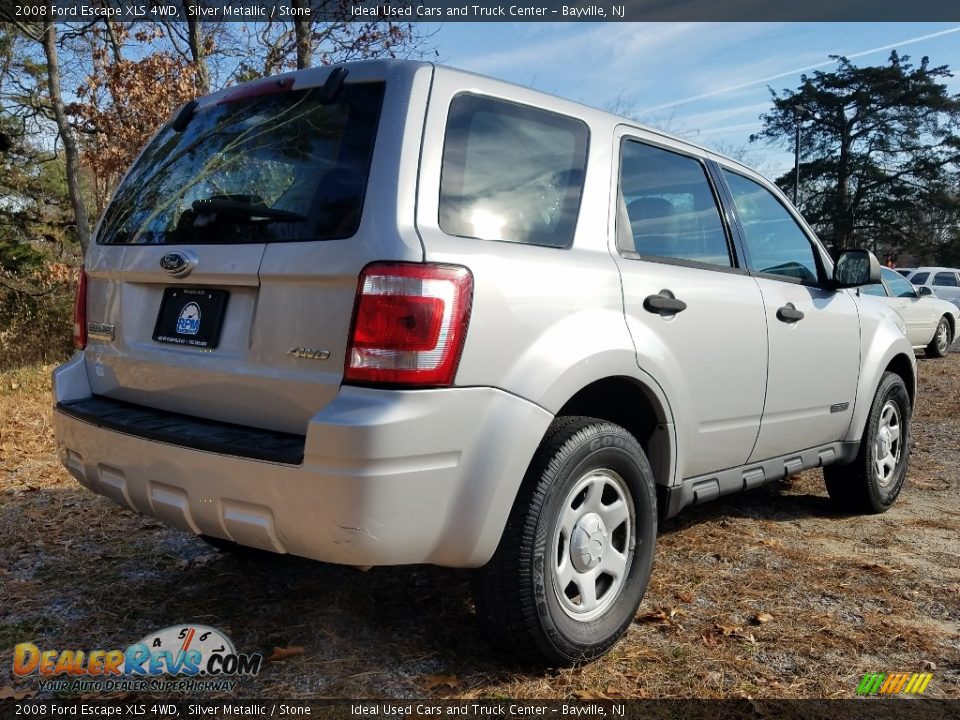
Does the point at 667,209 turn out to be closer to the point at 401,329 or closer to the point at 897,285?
the point at 401,329

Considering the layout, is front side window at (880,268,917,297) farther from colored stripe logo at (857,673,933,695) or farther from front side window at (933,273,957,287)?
colored stripe logo at (857,673,933,695)

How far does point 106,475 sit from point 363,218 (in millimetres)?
1278

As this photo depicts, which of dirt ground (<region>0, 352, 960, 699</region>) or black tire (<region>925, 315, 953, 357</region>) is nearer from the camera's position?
dirt ground (<region>0, 352, 960, 699</region>)

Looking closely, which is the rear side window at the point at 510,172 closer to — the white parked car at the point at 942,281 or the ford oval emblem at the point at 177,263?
the ford oval emblem at the point at 177,263

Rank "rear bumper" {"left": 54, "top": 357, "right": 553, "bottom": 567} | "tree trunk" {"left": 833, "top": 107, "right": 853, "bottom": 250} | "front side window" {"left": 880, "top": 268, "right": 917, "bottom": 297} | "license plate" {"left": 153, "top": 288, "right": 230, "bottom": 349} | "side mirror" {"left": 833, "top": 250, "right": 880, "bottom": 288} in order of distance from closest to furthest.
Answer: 1. "rear bumper" {"left": 54, "top": 357, "right": 553, "bottom": 567}
2. "license plate" {"left": 153, "top": 288, "right": 230, "bottom": 349}
3. "side mirror" {"left": 833, "top": 250, "right": 880, "bottom": 288}
4. "front side window" {"left": 880, "top": 268, "right": 917, "bottom": 297}
5. "tree trunk" {"left": 833, "top": 107, "right": 853, "bottom": 250}

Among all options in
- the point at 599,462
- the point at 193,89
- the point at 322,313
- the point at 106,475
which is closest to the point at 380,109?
the point at 322,313

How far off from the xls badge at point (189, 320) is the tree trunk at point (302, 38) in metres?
10.3

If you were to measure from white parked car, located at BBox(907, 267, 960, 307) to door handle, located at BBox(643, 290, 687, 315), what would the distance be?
2192cm

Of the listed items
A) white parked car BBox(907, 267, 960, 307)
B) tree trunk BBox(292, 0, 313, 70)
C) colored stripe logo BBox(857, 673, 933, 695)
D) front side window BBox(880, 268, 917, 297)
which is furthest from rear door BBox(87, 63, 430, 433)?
white parked car BBox(907, 267, 960, 307)

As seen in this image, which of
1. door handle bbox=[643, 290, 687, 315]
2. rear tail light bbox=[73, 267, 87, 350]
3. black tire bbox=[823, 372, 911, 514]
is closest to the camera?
door handle bbox=[643, 290, 687, 315]

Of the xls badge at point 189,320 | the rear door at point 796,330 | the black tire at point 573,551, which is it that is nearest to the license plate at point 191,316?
the xls badge at point 189,320

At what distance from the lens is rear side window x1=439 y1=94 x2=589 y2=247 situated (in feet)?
8.27

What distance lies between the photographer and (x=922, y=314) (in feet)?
46.7

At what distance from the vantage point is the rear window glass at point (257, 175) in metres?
2.47
